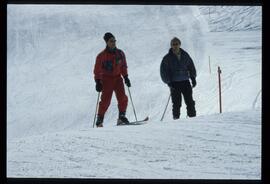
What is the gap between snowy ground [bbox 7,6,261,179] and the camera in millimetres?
6633

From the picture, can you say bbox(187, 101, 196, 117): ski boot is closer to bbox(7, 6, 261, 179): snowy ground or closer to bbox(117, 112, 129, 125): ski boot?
bbox(7, 6, 261, 179): snowy ground

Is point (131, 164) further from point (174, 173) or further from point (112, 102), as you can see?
point (112, 102)

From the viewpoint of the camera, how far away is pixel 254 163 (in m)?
6.68

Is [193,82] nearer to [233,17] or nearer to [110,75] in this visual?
[110,75]

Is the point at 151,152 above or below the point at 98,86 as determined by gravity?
below

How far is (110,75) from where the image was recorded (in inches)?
279

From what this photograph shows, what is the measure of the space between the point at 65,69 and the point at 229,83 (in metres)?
2.04

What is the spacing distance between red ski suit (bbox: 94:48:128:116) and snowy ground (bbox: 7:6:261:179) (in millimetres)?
123

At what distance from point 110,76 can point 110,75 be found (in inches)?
0.5

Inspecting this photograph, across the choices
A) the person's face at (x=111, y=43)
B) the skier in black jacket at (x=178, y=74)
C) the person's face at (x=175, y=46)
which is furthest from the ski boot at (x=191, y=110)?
the person's face at (x=111, y=43)

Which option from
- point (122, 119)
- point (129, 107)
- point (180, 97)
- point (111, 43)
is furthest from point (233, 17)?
point (122, 119)

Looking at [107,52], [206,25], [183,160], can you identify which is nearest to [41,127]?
[107,52]

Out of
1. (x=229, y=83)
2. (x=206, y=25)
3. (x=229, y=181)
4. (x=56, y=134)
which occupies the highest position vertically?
(x=206, y=25)

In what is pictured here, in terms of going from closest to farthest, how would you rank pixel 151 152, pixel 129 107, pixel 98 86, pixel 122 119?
pixel 151 152, pixel 98 86, pixel 122 119, pixel 129 107
